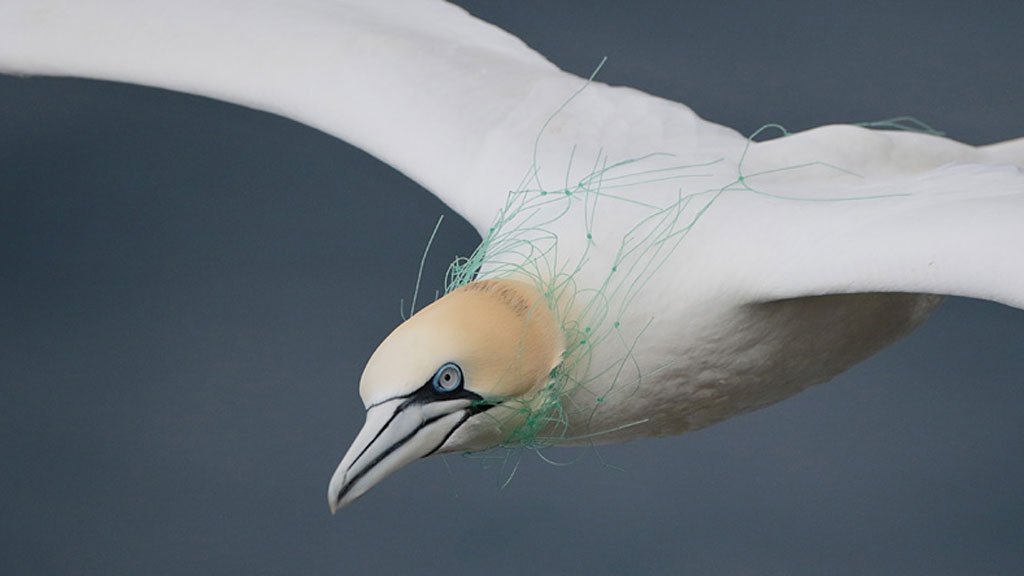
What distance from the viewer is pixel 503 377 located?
8.39ft

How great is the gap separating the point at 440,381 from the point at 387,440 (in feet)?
0.32

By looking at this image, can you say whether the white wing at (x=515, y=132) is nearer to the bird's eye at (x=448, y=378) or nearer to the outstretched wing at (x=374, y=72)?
the outstretched wing at (x=374, y=72)

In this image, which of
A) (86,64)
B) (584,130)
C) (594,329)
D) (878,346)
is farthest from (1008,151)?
(86,64)

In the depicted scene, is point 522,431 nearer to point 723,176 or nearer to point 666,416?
point 666,416

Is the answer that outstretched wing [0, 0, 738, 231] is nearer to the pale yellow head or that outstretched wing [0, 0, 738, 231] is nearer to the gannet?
the gannet

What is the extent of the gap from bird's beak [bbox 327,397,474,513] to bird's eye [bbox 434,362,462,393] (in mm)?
19

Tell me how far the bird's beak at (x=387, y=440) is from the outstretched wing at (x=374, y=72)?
1.67 ft

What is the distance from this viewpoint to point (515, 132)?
3.12 m

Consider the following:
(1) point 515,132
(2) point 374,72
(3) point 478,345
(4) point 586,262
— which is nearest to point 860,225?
(4) point 586,262

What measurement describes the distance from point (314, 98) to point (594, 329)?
2.65ft

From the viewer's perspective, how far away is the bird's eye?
250 cm

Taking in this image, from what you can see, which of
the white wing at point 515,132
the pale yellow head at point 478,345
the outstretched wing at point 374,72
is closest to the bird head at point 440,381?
the pale yellow head at point 478,345

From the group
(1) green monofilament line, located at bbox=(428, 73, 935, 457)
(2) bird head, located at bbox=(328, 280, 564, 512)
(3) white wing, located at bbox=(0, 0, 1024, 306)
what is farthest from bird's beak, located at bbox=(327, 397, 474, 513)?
(3) white wing, located at bbox=(0, 0, 1024, 306)

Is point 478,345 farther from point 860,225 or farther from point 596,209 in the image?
point 860,225
